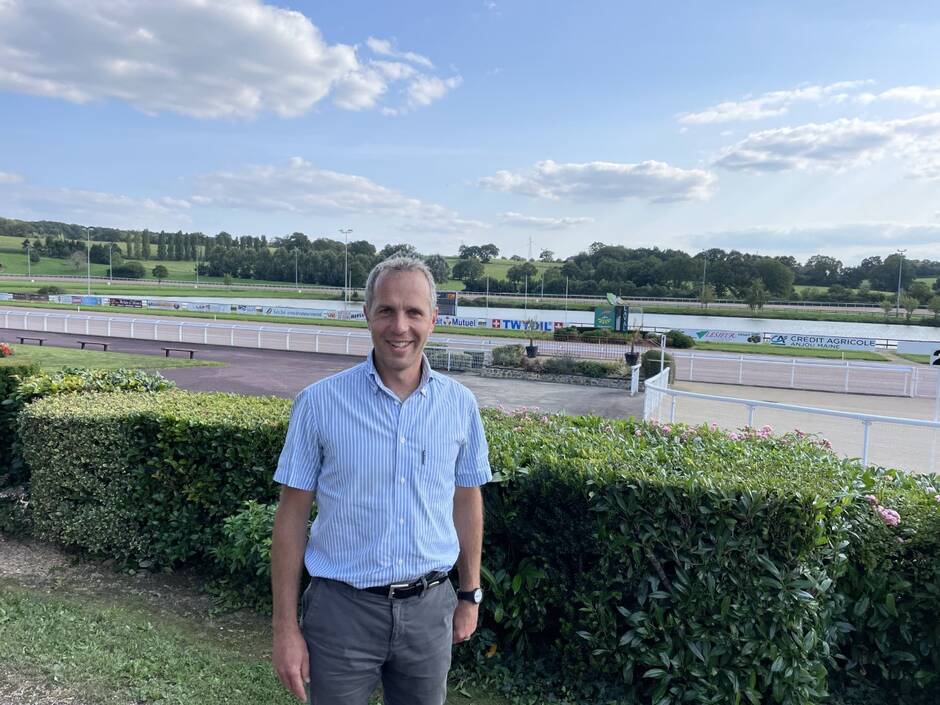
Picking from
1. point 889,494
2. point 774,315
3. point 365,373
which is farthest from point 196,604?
point 774,315

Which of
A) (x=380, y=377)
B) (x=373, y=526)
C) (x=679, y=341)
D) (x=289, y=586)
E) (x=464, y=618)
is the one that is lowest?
(x=679, y=341)

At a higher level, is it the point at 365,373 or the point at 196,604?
the point at 365,373

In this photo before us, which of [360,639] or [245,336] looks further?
[245,336]

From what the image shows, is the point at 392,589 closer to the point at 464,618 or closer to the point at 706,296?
the point at 464,618

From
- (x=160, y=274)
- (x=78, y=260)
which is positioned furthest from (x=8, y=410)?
(x=78, y=260)

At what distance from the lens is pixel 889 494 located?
3285 millimetres

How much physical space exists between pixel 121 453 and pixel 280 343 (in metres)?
25.9

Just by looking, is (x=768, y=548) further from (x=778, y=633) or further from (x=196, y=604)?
(x=196, y=604)

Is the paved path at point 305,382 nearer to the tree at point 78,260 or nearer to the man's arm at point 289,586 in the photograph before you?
the man's arm at point 289,586

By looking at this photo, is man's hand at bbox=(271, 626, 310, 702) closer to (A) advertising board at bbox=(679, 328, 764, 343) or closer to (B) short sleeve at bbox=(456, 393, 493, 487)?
(B) short sleeve at bbox=(456, 393, 493, 487)

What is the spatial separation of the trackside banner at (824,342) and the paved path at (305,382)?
24.3 metres

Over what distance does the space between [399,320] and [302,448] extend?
48 centimetres

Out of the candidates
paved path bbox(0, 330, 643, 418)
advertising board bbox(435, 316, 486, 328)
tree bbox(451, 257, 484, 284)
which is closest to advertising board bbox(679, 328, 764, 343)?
advertising board bbox(435, 316, 486, 328)

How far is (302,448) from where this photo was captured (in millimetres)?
1938
